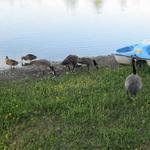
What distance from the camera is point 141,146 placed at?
7.63m

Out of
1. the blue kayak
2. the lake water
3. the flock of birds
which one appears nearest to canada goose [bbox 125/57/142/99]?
the flock of birds

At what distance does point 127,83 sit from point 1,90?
3856 millimetres

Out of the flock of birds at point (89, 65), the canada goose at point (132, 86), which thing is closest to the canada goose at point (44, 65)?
the flock of birds at point (89, 65)

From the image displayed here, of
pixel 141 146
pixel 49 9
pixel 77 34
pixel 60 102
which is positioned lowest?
pixel 141 146

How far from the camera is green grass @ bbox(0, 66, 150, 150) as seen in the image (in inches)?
309

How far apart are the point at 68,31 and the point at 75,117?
17.5 m

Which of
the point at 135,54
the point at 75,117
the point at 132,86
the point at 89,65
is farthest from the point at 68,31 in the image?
the point at 75,117

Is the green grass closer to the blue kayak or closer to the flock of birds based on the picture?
the flock of birds

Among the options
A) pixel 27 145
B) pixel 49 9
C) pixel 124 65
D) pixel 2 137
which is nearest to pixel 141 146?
pixel 27 145

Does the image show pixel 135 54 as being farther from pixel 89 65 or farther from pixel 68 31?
pixel 68 31

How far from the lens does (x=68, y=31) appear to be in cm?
2598

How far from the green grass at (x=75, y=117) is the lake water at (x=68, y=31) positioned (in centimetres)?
838

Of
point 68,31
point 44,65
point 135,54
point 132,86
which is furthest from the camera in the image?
point 68,31

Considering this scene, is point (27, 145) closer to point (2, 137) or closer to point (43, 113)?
point (2, 137)
